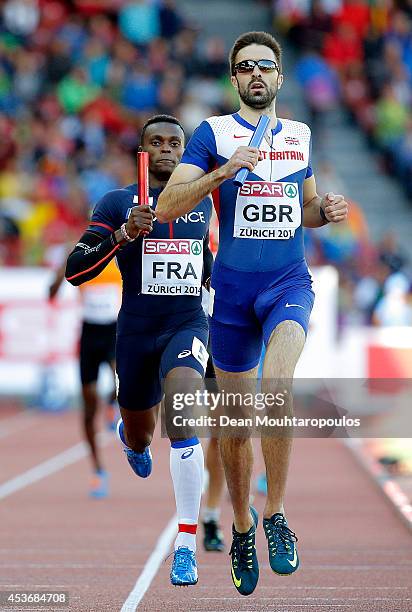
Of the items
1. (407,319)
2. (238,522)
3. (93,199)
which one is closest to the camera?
(238,522)

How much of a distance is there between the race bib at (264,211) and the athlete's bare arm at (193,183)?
24 cm

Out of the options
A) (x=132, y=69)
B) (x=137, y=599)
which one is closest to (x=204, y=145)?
(x=137, y=599)

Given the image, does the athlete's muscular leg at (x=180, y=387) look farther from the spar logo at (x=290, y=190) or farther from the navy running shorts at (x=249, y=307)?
the spar logo at (x=290, y=190)

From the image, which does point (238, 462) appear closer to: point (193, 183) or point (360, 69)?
point (193, 183)

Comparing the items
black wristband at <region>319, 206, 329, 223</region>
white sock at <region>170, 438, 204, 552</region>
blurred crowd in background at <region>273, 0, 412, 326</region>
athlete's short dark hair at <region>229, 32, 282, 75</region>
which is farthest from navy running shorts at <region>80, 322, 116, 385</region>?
blurred crowd in background at <region>273, 0, 412, 326</region>

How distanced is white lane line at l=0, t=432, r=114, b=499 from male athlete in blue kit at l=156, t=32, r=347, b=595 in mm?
5422

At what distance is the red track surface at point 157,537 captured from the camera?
7977 mm

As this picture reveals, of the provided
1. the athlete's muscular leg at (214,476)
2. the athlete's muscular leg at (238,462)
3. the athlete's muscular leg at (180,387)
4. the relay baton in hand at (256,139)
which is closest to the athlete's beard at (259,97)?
the relay baton in hand at (256,139)

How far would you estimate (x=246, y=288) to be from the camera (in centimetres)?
742

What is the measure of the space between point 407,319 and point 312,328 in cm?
141

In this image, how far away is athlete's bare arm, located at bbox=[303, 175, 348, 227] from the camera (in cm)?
742

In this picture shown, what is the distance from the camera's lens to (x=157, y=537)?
34.2ft

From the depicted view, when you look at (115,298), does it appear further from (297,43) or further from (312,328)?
(297,43)

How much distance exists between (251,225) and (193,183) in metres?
0.40
